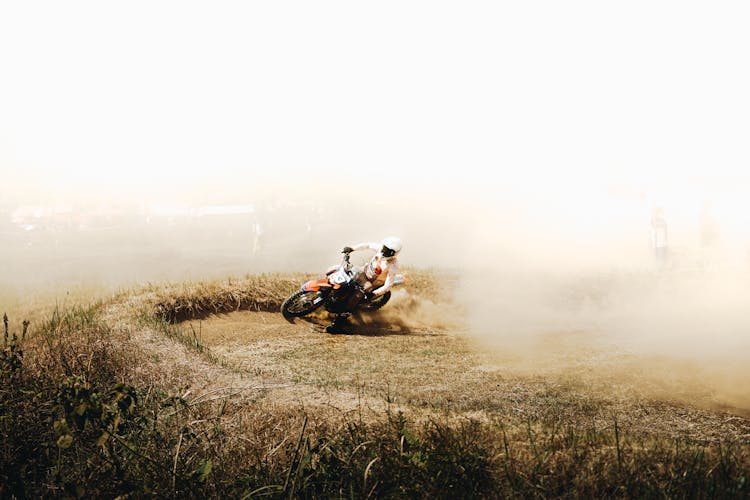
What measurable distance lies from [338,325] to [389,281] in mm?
1215

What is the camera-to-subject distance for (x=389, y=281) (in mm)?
11711

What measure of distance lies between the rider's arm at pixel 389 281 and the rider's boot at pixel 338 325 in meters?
0.70

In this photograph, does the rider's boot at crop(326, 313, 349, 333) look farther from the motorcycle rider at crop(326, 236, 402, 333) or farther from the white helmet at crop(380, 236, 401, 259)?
the white helmet at crop(380, 236, 401, 259)

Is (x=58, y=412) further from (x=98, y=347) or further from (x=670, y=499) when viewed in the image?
(x=670, y=499)

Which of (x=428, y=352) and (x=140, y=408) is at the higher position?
A: (x=140, y=408)

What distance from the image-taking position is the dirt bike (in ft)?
38.1

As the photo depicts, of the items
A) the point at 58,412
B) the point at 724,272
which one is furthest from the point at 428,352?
the point at 724,272

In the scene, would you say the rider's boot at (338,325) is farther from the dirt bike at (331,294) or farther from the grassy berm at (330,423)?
the grassy berm at (330,423)

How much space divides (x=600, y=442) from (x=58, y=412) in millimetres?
4402

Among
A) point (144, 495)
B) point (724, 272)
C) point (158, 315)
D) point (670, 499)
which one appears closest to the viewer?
point (670, 499)

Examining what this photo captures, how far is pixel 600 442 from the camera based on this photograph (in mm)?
5270

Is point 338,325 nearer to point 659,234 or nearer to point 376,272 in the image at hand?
point 376,272

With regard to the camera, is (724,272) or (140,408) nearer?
(140,408)

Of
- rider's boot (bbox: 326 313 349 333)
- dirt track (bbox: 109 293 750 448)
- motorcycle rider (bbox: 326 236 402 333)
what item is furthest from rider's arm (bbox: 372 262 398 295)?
dirt track (bbox: 109 293 750 448)
